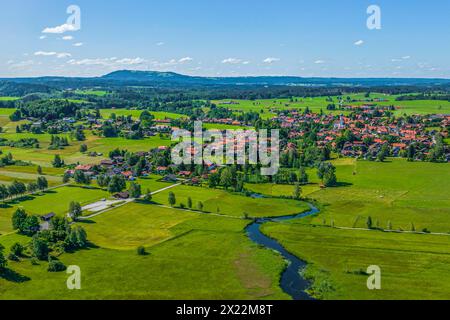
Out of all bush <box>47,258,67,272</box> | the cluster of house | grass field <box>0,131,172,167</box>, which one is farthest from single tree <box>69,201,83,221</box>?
the cluster of house

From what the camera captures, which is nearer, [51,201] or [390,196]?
[51,201]

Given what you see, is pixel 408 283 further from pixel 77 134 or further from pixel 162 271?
pixel 77 134

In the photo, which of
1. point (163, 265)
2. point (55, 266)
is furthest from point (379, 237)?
point (55, 266)

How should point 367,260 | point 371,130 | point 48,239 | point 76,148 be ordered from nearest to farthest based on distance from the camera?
1. point 367,260
2. point 48,239
3. point 76,148
4. point 371,130

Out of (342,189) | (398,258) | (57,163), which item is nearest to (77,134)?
(57,163)

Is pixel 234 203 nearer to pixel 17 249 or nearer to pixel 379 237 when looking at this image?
pixel 379 237
